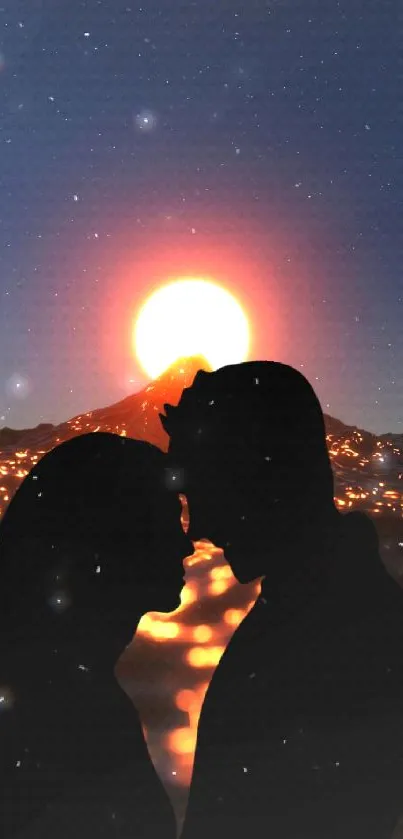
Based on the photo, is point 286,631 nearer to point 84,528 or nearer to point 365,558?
point 365,558

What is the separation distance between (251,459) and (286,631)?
1.36 m

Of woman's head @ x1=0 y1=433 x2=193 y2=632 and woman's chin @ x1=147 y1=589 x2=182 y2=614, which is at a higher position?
woman's head @ x1=0 y1=433 x2=193 y2=632

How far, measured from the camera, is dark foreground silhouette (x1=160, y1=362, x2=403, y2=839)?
4.95 metres

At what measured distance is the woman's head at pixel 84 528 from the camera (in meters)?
4.75

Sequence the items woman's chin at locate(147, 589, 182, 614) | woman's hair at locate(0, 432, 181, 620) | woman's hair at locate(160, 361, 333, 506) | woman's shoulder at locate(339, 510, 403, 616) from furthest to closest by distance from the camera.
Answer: woman's shoulder at locate(339, 510, 403, 616) < woman's chin at locate(147, 589, 182, 614) < woman's hair at locate(160, 361, 333, 506) < woman's hair at locate(0, 432, 181, 620)

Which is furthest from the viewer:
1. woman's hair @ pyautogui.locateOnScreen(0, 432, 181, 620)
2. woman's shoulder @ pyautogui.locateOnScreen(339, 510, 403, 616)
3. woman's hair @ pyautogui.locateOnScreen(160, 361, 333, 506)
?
woman's shoulder @ pyautogui.locateOnScreen(339, 510, 403, 616)

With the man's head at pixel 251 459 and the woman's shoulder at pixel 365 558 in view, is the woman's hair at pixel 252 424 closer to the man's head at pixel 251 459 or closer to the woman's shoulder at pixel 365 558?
the man's head at pixel 251 459

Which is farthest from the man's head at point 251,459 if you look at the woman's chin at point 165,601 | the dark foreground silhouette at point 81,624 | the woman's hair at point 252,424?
the woman's chin at point 165,601

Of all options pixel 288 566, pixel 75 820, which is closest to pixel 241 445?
pixel 288 566

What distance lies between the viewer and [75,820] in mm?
4973

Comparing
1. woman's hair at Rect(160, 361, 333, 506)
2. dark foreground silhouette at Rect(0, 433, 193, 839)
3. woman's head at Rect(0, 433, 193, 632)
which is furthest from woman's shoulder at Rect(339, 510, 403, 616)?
woman's head at Rect(0, 433, 193, 632)

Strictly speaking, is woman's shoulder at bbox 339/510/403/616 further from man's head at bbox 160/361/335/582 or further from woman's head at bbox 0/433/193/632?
woman's head at bbox 0/433/193/632

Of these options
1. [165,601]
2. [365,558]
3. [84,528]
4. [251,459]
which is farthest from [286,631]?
[84,528]

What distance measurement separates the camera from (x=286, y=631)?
5.20 metres
